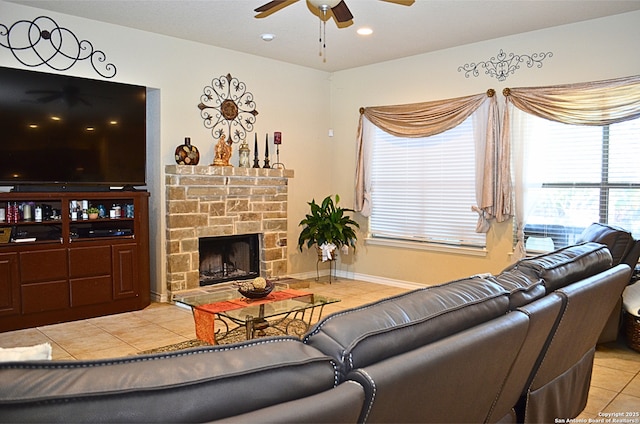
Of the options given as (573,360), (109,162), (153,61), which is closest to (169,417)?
(573,360)

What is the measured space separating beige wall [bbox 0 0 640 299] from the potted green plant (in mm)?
359

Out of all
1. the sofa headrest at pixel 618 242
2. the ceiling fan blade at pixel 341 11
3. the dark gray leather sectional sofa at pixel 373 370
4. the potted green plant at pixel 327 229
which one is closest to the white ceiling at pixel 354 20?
the ceiling fan blade at pixel 341 11

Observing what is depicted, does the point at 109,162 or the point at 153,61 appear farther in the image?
the point at 153,61

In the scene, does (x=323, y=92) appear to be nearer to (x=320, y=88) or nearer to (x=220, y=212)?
(x=320, y=88)

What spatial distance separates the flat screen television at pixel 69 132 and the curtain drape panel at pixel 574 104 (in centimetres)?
392

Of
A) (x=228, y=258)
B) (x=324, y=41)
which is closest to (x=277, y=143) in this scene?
(x=324, y=41)

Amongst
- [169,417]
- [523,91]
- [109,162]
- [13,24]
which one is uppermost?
[13,24]

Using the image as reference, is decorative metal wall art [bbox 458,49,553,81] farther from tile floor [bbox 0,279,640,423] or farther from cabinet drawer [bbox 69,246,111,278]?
cabinet drawer [bbox 69,246,111,278]

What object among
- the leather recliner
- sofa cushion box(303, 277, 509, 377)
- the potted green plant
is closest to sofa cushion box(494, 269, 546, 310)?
sofa cushion box(303, 277, 509, 377)

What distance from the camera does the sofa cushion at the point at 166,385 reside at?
918mm

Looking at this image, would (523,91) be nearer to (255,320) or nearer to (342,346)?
(255,320)

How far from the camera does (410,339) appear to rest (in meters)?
1.42

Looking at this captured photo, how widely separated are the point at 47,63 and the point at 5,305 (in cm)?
222

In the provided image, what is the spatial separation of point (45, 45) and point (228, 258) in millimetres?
3068
